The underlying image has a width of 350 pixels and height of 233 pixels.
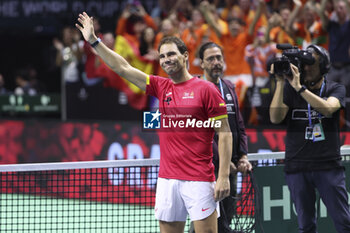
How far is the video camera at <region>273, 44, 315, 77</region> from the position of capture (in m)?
5.63

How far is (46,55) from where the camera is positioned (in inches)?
714

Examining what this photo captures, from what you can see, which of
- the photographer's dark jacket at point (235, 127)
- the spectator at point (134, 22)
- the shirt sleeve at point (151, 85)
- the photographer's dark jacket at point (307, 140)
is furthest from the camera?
the spectator at point (134, 22)

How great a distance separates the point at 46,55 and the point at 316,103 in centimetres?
1348

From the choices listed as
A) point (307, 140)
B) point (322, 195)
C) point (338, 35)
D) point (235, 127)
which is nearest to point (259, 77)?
point (338, 35)

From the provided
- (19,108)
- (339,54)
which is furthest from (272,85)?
(19,108)

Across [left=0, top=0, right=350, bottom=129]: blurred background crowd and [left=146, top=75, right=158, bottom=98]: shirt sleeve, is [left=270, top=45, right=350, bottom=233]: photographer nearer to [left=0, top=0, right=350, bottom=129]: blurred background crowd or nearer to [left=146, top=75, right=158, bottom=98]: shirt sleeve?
[left=146, top=75, right=158, bottom=98]: shirt sleeve

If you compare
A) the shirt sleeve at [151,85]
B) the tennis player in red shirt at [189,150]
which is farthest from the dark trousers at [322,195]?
the shirt sleeve at [151,85]

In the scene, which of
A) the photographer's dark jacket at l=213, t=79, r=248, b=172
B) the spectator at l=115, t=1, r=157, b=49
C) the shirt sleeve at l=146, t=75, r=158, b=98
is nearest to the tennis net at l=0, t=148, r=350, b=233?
the photographer's dark jacket at l=213, t=79, r=248, b=172

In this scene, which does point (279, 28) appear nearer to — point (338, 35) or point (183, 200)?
point (338, 35)

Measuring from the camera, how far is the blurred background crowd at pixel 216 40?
1063 cm

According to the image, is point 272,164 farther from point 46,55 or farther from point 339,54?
point 46,55

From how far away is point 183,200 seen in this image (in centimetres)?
510

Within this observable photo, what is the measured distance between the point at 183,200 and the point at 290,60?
Result: 1589 millimetres

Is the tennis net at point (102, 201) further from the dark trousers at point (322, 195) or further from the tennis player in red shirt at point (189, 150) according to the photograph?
the tennis player in red shirt at point (189, 150)
